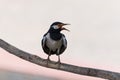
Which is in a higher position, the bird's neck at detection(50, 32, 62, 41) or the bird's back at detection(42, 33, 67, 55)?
the bird's neck at detection(50, 32, 62, 41)

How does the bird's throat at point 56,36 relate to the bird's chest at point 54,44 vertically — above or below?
above

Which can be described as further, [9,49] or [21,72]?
[21,72]

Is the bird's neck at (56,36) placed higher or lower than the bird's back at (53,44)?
higher

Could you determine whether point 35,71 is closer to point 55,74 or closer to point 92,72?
point 55,74

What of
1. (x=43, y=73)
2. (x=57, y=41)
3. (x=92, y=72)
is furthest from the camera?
(x=43, y=73)

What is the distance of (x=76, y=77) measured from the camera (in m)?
5.88

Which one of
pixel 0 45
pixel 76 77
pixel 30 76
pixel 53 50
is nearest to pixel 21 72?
pixel 30 76

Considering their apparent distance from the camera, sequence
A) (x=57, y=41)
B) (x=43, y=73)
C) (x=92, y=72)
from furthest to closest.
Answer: (x=43, y=73) → (x=57, y=41) → (x=92, y=72)

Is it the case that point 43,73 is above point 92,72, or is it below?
below

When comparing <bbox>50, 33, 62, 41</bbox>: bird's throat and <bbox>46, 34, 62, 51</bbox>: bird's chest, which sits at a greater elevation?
<bbox>50, 33, 62, 41</bbox>: bird's throat

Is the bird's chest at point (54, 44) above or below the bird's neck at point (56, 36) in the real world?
below

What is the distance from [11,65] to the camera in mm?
6016

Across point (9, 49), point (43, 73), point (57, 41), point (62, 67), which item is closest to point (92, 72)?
point (62, 67)

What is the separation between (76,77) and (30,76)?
0.52 m
